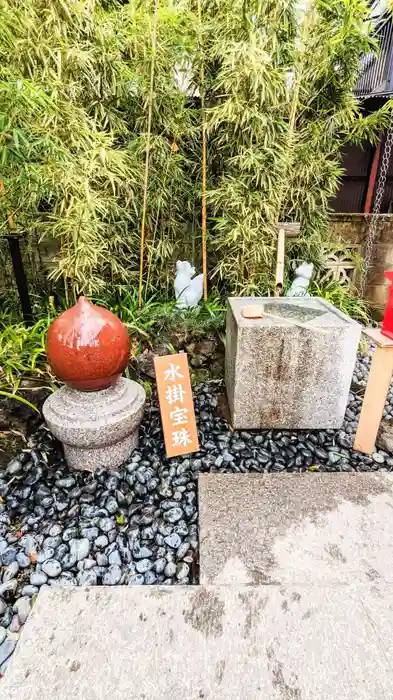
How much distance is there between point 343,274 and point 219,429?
323 centimetres

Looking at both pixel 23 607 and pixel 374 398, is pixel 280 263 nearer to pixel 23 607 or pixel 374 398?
pixel 374 398

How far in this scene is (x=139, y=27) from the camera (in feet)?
10.1

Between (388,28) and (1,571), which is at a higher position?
(388,28)

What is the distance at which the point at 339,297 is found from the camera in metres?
4.38

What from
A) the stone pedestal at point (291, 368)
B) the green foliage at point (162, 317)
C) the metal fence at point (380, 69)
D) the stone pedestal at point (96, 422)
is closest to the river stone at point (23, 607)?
the stone pedestal at point (96, 422)

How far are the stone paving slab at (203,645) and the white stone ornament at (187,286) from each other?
260 centimetres

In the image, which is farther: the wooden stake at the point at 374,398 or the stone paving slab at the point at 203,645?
the wooden stake at the point at 374,398

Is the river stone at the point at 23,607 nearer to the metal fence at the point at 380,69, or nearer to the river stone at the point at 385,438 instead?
the river stone at the point at 385,438

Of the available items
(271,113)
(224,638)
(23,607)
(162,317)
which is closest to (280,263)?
(162,317)

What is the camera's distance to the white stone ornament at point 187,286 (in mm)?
3545

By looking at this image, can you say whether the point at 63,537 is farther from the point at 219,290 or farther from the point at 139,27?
the point at 139,27

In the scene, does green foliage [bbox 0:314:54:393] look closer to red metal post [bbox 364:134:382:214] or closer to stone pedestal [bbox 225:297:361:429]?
stone pedestal [bbox 225:297:361:429]

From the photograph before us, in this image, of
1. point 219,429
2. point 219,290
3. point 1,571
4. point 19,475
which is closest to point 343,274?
point 219,290

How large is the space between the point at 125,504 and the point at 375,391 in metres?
1.75
